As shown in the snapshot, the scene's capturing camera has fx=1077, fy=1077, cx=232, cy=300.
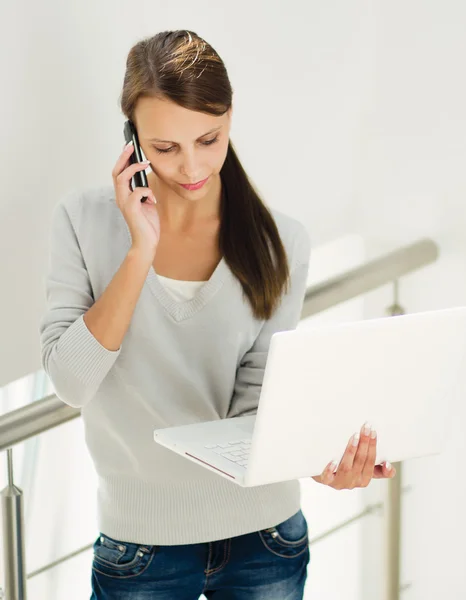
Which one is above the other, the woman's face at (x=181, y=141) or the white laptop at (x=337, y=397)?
the woman's face at (x=181, y=141)

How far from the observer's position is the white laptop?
1.28 m

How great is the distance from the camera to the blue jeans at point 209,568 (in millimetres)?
1498

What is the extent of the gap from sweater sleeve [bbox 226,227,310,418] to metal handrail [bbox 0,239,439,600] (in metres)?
0.27

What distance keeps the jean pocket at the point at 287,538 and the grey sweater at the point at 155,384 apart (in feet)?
0.07

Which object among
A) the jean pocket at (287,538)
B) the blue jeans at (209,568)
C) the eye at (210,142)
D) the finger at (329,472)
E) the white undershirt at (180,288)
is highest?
the eye at (210,142)

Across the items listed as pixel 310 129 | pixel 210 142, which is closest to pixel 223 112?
pixel 210 142

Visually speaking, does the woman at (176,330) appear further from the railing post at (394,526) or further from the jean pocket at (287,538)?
the railing post at (394,526)

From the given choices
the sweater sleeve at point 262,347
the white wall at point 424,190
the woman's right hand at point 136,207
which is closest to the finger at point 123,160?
the woman's right hand at point 136,207

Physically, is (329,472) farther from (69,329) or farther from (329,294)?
(329,294)

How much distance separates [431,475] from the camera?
2451 mm

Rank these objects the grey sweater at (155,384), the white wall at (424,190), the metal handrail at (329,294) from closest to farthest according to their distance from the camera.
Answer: the grey sweater at (155,384) < the metal handrail at (329,294) < the white wall at (424,190)

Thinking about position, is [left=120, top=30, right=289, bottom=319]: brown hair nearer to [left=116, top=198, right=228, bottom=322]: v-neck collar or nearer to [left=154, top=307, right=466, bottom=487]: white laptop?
[left=116, top=198, right=228, bottom=322]: v-neck collar

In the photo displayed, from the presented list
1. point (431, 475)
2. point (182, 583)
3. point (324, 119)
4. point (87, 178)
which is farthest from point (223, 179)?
point (431, 475)

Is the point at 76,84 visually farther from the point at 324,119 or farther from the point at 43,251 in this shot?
the point at 324,119
